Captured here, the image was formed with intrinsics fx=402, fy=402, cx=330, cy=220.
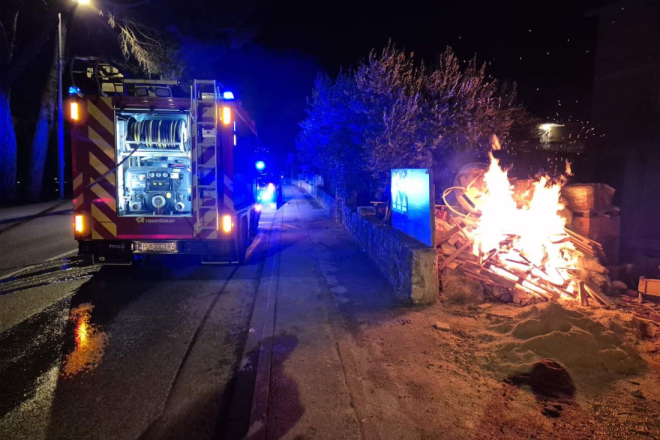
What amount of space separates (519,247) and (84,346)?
23.7 feet

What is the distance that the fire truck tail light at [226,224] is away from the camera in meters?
7.34

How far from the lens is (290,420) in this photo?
329cm

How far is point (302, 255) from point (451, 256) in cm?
392

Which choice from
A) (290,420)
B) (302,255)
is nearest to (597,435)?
(290,420)

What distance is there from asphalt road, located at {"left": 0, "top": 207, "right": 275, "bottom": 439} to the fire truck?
30.8 inches

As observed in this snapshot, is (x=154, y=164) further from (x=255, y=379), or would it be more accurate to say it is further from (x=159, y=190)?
(x=255, y=379)

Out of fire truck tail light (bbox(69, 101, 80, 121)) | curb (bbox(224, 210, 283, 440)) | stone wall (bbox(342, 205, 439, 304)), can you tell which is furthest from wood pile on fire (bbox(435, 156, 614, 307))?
fire truck tail light (bbox(69, 101, 80, 121))

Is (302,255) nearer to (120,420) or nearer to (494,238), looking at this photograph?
(494,238)

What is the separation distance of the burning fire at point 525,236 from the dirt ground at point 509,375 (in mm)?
1436

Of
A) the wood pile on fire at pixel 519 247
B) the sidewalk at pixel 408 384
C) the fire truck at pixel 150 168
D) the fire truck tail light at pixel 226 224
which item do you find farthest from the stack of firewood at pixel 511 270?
the fire truck at pixel 150 168

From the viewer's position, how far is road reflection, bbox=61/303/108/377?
411cm

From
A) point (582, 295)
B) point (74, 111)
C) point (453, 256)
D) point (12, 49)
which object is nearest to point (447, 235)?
point (453, 256)

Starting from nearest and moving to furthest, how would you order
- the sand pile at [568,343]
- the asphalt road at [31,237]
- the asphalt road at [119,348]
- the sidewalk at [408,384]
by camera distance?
the sidewalk at [408,384] → the asphalt road at [119,348] → the sand pile at [568,343] → the asphalt road at [31,237]

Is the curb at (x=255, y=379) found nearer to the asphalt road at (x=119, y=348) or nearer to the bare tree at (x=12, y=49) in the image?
the asphalt road at (x=119, y=348)
